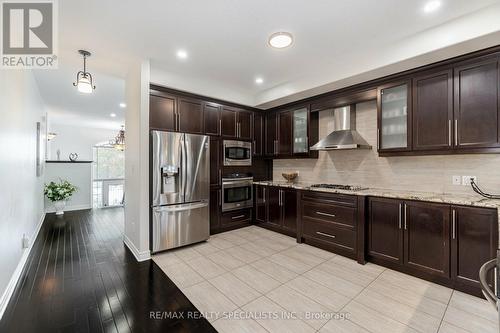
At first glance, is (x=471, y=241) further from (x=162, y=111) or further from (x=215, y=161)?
(x=162, y=111)

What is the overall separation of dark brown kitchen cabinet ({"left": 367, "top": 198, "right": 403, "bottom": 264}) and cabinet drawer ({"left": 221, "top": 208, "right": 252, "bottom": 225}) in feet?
7.59

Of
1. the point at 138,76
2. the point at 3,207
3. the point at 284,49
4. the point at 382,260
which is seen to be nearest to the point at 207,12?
the point at 284,49

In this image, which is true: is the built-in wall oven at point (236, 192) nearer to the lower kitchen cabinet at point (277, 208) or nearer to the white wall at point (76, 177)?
the lower kitchen cabinet at point (277, 208)

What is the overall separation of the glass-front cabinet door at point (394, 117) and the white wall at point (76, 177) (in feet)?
24.3

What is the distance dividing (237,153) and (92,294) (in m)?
2.96

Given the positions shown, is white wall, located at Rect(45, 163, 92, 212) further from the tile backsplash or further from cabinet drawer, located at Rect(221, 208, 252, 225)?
the tile backsplash

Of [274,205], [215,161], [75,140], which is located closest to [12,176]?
[215,161]

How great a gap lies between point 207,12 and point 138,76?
156cm

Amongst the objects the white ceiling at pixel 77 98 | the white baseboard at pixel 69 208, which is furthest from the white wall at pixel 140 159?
the white baseboard at pixel 69 208

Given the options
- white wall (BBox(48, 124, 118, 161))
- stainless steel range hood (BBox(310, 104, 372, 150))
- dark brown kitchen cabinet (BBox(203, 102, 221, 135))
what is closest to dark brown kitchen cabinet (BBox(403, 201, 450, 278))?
stainless steel range hood (BBox(310, 104, 372, 150))

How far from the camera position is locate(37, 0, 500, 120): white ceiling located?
2.04 m

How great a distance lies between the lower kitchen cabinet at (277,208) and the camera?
3.83 meters

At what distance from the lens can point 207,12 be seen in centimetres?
212

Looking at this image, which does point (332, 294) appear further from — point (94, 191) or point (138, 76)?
point (94, 191)
